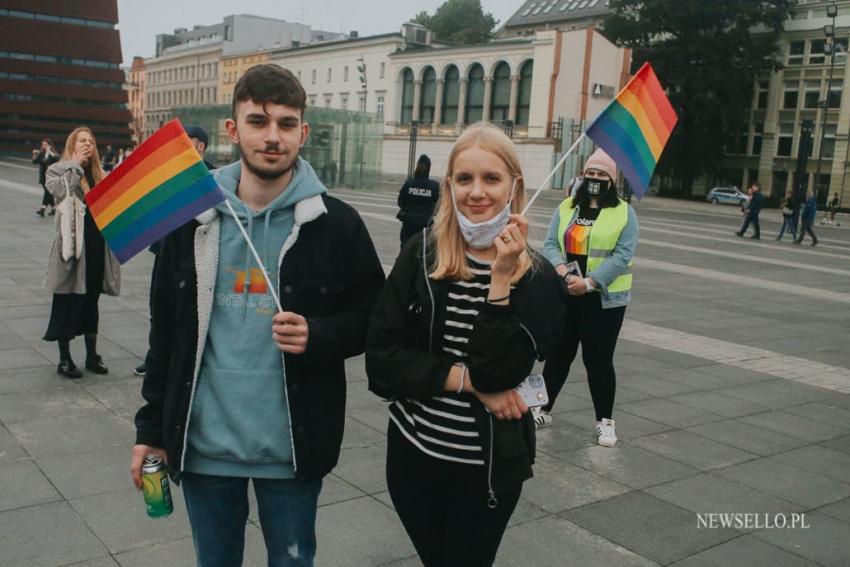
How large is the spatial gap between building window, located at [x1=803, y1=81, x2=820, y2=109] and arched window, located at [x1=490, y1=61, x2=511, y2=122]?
22974 mm

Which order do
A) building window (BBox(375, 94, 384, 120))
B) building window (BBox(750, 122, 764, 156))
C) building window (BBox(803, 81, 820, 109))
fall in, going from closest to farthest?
building window (BBox(803, 81, 820, 109)) < building window (BBox(750, 122, 764, 156)) < building window (BBox(375, 94, 384, 120))

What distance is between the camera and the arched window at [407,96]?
69.1 m

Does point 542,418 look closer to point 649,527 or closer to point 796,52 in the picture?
point 649,527

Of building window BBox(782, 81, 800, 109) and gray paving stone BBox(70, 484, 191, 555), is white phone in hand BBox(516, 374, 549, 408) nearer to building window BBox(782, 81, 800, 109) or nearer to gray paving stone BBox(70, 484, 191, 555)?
gray paving stone BBox(70, 484, 191, 555)

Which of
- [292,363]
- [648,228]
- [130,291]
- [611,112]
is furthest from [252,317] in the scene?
[648,228]

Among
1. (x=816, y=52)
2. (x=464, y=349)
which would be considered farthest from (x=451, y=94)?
(x=464, y=349)

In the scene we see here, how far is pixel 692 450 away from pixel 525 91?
56.5 meters

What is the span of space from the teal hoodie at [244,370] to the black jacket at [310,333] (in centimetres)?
5

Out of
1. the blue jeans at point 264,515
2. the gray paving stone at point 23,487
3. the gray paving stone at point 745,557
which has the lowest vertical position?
the gray paving stone at point 23,487

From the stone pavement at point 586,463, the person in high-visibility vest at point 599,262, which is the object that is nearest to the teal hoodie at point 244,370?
the stone pavement at point 586,463

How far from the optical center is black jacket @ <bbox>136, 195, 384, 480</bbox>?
2414mm

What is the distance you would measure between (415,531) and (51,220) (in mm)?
18094

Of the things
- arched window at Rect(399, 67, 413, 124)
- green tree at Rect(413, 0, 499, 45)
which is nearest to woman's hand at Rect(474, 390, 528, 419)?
arched window at Rect(399, 67, 413, 124)

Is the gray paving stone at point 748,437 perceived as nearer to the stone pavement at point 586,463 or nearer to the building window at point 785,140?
the stone pavement at point 586,463
